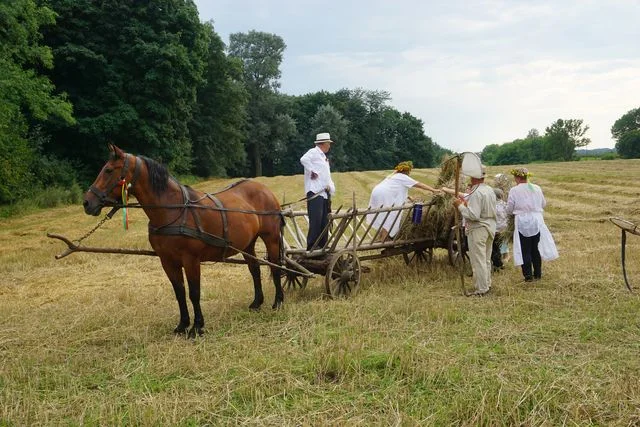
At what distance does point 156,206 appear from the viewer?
19.8 ft

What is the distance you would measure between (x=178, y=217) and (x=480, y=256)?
4.25 metres

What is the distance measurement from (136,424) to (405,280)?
5459mm

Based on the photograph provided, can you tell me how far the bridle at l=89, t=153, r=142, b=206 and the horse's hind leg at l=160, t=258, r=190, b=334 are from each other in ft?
→ 2.98

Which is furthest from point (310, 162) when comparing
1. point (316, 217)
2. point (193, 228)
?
point (193, 228)

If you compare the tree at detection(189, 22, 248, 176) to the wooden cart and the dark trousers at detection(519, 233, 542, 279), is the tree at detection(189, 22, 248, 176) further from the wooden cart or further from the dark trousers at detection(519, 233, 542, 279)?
the dark trousers at detection(519, 233, 542, 279)

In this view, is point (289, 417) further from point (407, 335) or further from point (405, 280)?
point (405, 280)

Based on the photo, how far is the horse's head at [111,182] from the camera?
5.68 m

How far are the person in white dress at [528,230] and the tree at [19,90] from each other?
576 inches

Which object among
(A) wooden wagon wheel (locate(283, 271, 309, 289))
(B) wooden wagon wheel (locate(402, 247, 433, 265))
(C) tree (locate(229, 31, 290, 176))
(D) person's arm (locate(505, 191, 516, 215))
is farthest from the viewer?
(C) tree (locate(229, 31, 290, 176))

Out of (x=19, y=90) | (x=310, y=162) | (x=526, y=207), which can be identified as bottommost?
(x=526, y=207)

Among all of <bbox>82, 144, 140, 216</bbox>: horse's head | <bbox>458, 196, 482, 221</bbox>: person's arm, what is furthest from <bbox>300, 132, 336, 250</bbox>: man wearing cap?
<bbox>82, 144, 140, 216</bbox>: horse's head

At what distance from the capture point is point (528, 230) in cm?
830

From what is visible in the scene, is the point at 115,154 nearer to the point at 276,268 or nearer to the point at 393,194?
the point at 276,268

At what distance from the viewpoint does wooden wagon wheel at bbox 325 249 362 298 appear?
25.4 ft
